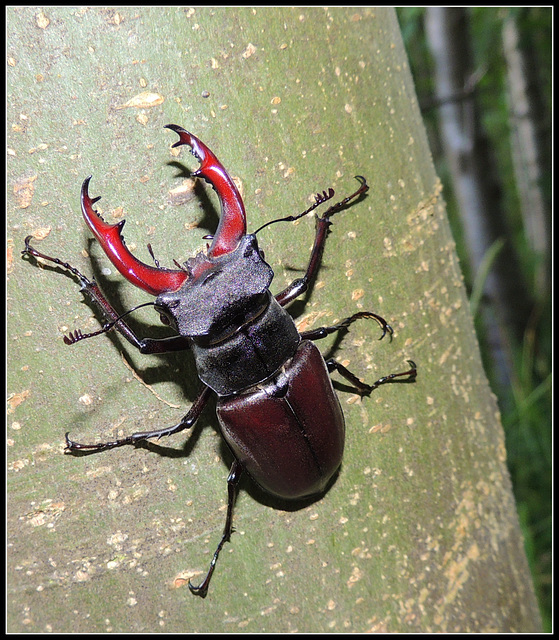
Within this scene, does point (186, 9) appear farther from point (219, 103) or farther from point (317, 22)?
point (317, 22)

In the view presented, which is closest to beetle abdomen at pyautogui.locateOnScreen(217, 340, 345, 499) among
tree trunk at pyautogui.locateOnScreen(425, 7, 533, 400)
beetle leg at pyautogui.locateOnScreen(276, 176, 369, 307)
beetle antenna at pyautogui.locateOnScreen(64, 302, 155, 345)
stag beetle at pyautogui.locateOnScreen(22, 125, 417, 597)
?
stag beetle at pyautogui.locateOnScreen(22, 125, 417, 597)

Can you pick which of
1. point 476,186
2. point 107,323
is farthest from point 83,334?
point 476,186

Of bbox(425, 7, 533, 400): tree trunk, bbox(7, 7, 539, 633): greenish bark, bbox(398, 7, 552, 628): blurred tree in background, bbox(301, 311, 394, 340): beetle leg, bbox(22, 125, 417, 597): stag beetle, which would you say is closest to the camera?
bbox(7, 7, 539, 633): greenish bark

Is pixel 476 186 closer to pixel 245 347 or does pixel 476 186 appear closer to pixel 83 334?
pixel 245 347

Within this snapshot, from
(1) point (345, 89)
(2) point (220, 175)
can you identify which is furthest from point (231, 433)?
(1) point (345, 89)

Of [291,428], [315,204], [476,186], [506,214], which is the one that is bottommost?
[506,214]

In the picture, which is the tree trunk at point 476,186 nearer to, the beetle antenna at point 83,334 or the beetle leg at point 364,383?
the beetle leg at point 364,383

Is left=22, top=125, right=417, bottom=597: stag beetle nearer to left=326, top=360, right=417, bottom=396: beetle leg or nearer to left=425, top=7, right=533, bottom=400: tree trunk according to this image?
left=326, top=360, right=417, bottom=396: beetle leg
